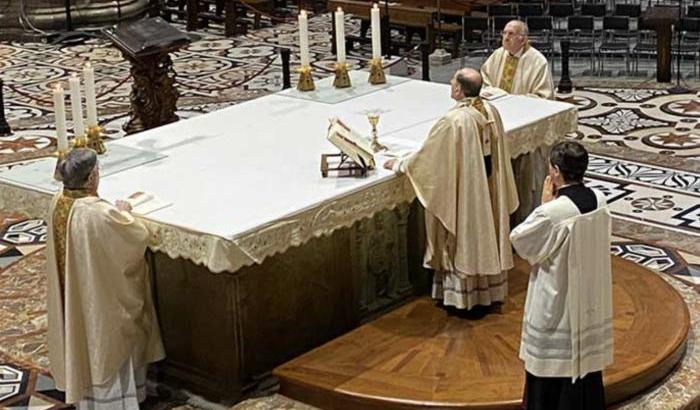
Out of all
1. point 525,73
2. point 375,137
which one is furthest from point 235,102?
point 375,137

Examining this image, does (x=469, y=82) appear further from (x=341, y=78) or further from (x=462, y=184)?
(x=341, y=78)

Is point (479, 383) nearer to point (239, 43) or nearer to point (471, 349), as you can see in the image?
point (471, 349)

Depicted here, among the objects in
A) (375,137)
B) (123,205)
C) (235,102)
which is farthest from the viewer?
(235,102)

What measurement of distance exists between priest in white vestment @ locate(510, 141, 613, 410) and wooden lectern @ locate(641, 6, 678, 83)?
811cm

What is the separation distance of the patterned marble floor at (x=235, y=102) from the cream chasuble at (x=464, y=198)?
1.13 m

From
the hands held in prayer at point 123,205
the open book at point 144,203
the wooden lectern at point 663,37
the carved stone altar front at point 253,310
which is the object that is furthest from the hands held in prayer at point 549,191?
the wooden lectern at point 663,37

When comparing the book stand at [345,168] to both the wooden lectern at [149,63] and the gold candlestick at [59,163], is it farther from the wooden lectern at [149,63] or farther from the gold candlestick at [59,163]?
the wooden lectern at [149,63]

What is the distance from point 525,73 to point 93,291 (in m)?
3.76

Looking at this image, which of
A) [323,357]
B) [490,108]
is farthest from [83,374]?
[490,108]

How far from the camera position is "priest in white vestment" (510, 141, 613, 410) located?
5.58 metres

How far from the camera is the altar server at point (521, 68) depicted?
28.6ft

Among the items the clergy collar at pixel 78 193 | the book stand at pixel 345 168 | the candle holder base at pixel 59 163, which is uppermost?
the candle holder base at pixel 59 163

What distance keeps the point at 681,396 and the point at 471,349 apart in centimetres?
109

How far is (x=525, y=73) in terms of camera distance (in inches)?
347
